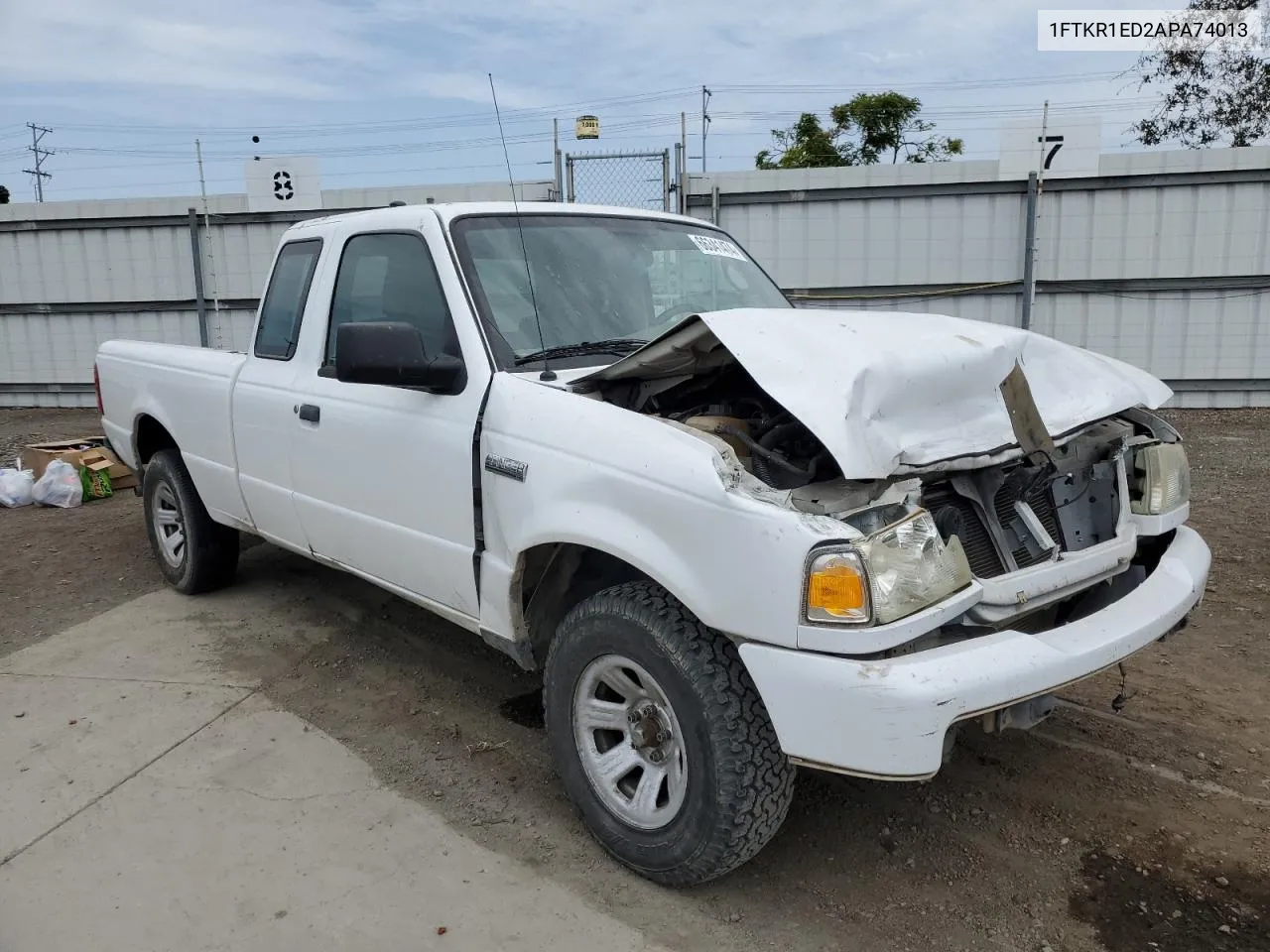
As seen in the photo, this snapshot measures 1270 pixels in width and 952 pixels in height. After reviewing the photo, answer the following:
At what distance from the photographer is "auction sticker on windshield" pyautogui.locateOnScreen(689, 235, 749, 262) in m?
4.10

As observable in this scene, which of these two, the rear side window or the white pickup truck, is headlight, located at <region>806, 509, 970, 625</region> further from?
the rear side window

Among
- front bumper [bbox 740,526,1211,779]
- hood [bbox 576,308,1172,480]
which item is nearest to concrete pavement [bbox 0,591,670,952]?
front bumper [bbox 740,526,1211,779]

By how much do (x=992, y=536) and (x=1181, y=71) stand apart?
69.8 feet

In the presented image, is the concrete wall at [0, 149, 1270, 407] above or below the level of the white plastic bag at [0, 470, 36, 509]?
above

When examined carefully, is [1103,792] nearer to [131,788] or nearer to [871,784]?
[871,784]

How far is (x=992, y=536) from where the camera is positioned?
107 inches

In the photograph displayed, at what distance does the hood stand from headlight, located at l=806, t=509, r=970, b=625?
179mm

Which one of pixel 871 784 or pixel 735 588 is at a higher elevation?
pixel 735 588

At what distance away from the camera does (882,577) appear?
224 cm

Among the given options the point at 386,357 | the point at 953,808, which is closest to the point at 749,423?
the point at 386,357

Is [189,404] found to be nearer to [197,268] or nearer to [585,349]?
[585,349]

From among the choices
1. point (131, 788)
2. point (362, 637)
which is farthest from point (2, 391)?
point (131, 788)

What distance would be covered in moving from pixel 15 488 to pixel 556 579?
263 inches

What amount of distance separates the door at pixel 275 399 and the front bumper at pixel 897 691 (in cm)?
259
